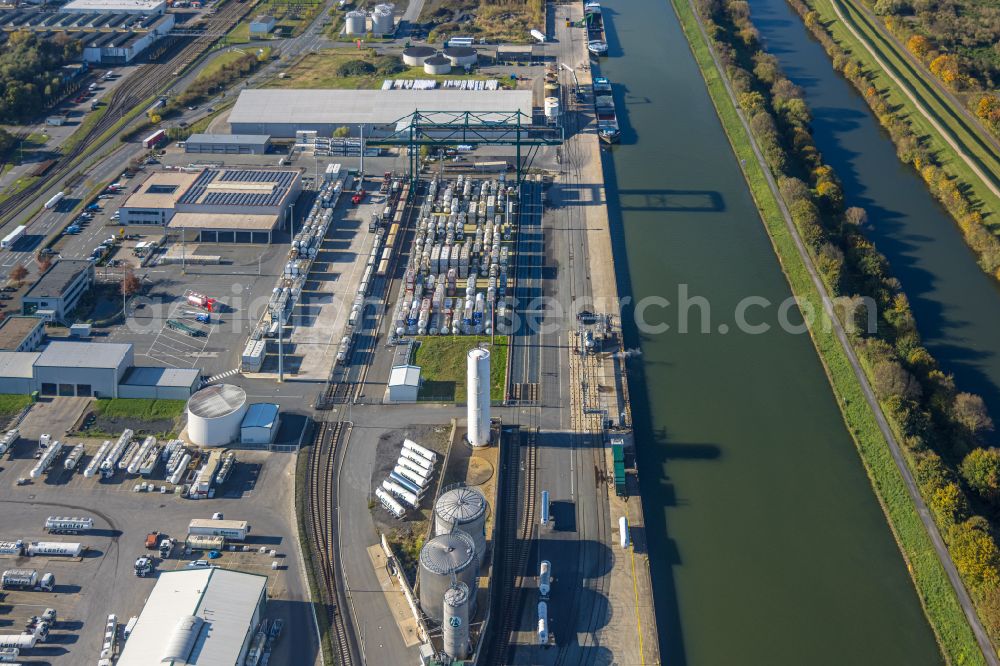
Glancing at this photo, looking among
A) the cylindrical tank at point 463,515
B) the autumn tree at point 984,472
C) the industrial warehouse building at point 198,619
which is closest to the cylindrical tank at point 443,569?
the cylindrical tank at point 463,515

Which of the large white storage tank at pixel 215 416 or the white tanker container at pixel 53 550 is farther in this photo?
the large white storage tank at pixel 215 416

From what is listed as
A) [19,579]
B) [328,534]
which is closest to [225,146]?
[328,534]

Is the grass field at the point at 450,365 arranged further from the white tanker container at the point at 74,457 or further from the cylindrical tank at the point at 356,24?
the cylindrical tank at the point at 356,24

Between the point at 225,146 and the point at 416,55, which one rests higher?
the point at 416,55

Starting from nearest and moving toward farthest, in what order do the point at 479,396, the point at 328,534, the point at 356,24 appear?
the point at 328,534, the point at 479,396, the point at 356,24

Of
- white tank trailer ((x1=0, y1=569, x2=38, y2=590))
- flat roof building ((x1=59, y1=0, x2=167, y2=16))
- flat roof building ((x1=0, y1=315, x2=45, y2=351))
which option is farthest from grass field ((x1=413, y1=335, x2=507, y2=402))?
flat roof building ((x1=59, y1=0, x2=167, y2=16))

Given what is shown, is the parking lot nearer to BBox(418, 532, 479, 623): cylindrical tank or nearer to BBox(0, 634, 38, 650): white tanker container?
BBox(0, 634, 38, 650): white tanker container

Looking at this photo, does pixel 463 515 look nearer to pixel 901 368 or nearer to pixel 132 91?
pixel 901 368
